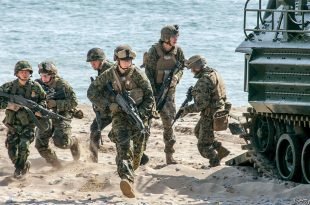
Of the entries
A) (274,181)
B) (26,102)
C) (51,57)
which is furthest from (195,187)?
(51,57)

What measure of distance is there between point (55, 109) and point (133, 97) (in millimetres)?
2695

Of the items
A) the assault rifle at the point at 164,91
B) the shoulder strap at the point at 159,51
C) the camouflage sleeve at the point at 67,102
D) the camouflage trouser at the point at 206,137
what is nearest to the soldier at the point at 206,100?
the camouflage trouser at the point at 206,137

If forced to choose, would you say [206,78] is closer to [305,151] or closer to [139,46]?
[305,151]

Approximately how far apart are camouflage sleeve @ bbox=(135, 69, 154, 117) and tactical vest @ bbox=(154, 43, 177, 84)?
2.72 meters

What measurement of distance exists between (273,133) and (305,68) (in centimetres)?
208

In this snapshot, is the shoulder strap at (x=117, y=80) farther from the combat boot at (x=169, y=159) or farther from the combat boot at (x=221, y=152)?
the combat boot at (x=169, y=159)

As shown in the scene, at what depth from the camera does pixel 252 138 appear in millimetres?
19922

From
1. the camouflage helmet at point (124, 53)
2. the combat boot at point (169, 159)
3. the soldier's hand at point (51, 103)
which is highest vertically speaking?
the camouflage helmet at point (124, 53)

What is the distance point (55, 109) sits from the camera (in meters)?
19.9

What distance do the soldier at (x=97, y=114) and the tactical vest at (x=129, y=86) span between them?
8.04ft

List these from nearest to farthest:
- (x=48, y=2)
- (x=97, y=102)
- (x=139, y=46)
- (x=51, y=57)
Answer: (x=97, y=102) < (x=51, y=57) < (x=139, y=46) < (x=48, y=2)

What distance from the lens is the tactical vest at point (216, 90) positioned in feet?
63.1

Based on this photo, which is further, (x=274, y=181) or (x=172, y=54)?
(x=172, y=54)

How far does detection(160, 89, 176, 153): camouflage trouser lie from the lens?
20125 millimetres
